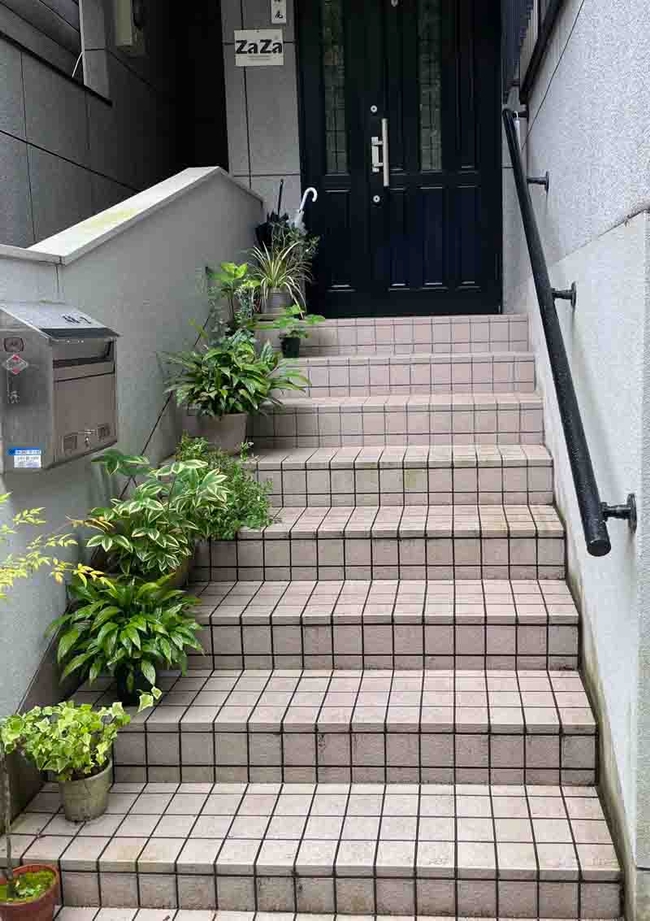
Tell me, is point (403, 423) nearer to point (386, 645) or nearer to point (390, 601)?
point (390, 601)

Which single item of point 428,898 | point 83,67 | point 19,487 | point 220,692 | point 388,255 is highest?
point 83,67

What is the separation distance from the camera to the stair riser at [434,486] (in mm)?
4055

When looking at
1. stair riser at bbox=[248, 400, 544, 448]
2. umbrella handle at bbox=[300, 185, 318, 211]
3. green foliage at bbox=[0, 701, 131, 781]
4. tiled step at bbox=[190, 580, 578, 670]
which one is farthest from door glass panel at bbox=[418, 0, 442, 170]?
green foliage at bbox=[0, 701, 131, 781]

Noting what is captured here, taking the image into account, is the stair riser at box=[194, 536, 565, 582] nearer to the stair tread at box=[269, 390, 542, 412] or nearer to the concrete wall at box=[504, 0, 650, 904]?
the concrete wall at box=[504, 0, 650, 904]

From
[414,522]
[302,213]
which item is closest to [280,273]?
[302,213]

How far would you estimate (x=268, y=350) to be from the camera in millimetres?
4512

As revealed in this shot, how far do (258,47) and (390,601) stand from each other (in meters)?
4.47

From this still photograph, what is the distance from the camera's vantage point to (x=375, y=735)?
9.67 feet

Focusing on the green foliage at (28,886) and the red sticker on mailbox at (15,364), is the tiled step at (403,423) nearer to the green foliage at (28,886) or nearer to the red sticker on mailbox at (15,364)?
the red sticker on mailbox at (15,364)

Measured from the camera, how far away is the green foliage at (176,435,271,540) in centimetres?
357

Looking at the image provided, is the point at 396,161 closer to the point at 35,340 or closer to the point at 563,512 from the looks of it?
the point at 563,512

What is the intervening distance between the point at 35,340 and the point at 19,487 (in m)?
0.47

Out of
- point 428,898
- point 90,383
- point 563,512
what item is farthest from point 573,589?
point 90,383

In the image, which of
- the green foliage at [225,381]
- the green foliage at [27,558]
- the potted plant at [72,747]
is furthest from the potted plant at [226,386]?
the potted plant at [72,747]
